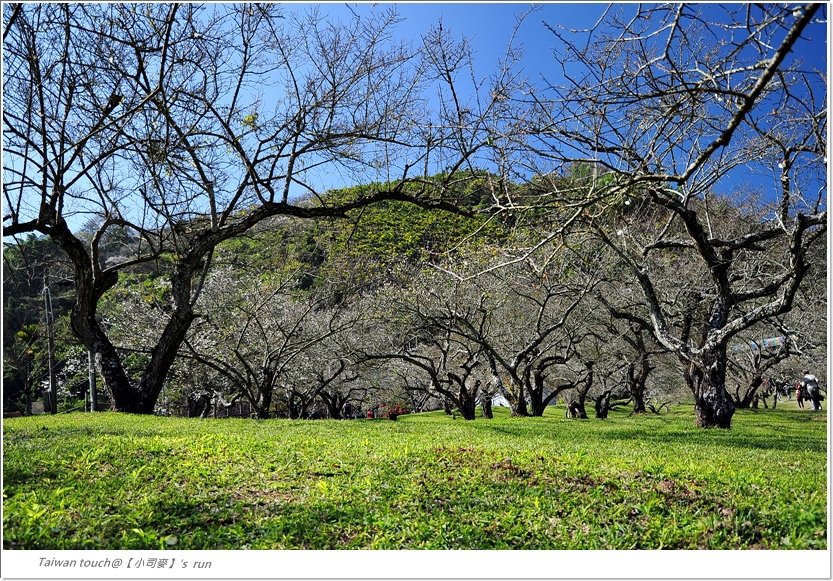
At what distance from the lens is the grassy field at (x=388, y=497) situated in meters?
3.14

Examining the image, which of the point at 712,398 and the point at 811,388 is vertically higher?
the point at 712,398

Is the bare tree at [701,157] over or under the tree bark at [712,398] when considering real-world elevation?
over

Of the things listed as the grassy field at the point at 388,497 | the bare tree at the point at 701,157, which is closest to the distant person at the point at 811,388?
the bare tree at the point at 701,157

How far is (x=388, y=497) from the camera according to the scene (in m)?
3.75

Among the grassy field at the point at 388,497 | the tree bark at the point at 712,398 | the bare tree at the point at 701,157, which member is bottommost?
the grassy field at the point at 388,497

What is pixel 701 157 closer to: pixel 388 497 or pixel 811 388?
pixel 388 497

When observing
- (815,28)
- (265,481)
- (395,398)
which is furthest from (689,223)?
(395,398)

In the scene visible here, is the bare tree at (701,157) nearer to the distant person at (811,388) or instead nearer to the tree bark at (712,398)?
the tree bark at (712,398)

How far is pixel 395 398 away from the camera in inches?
1004

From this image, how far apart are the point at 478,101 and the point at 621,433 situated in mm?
4918

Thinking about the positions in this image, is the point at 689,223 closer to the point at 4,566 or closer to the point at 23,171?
the point at 4,566

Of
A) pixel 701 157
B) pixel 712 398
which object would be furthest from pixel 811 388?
pixel 701 157

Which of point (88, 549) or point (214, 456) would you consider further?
point (214, 456)

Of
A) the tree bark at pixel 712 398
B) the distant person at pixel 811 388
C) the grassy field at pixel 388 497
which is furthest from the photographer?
the distant person at pixel 811 388
